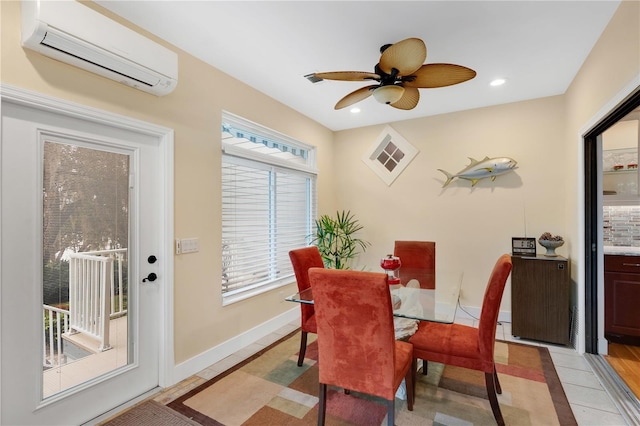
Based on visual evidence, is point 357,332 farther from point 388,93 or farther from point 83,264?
point 83,264

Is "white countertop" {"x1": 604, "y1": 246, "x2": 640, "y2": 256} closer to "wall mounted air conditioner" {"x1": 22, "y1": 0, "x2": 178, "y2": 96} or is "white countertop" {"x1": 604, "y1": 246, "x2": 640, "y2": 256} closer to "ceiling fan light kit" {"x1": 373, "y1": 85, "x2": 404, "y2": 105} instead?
"ceiling fan light kit" {"x1": 373, "y1": 85, "x2": 404, "y2": 105}

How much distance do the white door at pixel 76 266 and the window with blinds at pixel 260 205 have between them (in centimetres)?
80

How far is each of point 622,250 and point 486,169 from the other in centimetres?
156

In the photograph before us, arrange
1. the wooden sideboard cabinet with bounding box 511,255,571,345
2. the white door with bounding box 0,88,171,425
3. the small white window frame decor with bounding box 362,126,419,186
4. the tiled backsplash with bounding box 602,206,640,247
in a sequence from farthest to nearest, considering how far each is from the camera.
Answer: the small white window frame decor with bounding box 362,126,419,186, the tiled backsplash with bounding box 602,206,640,247, the wooden sideboard cabinet with bounding box 511,255,571,345, the white door with bounding box 0,88,171,425

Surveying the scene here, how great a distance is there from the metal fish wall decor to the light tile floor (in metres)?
1.94

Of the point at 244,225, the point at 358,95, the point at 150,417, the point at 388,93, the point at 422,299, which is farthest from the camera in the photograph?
the point at 244,225

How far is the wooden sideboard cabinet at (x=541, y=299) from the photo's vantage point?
3033mm

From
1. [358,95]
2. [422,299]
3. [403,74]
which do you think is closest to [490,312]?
[422,299]

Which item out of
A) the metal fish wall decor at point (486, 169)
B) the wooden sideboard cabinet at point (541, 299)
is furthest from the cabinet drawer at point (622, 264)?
the metal fish wall decor at point (486, 169)

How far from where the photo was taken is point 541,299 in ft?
10.2

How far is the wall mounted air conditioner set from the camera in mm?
1605

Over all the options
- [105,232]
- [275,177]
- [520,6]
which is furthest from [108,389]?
[520,6]

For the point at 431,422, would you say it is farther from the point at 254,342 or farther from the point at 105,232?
the point at 105,232

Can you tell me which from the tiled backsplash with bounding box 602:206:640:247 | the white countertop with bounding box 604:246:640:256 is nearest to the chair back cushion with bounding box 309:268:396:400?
the white countertop with bounding box 604:246:640:256
